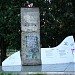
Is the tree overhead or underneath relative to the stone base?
overhead

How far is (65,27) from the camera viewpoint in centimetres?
2045

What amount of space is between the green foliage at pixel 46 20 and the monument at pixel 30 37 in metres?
3.56

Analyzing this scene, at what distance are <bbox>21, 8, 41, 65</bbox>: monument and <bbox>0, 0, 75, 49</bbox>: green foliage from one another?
3562mm

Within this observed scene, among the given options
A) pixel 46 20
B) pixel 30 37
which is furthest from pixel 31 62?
pixel 46 20

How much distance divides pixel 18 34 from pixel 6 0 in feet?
8.53

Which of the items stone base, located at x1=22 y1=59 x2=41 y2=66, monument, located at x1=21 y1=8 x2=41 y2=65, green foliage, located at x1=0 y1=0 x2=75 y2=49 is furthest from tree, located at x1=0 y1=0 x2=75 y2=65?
stone base, located at x1=22 y1=59 x2=41 y2=66

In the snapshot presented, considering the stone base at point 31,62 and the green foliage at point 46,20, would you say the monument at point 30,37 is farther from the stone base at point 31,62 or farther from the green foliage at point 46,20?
the green foliage at point 46,20

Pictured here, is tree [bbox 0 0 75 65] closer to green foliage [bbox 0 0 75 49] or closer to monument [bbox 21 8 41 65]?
green foliage [bbox 0 0 75 49]

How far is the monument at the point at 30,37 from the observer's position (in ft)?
51.8

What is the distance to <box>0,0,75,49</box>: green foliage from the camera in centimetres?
1958

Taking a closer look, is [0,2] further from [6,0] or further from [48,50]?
[48,50]

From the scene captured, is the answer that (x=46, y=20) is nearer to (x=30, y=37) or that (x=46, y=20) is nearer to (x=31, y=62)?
(x=30, y=37)

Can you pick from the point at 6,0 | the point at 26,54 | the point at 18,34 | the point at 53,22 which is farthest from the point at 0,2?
the point at 26,54

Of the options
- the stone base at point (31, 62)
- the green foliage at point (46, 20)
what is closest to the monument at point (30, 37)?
the stone base at point (31, 62)
